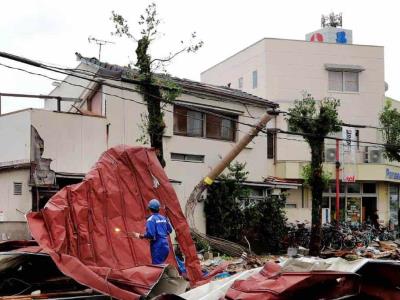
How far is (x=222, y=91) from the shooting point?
22.9 metres

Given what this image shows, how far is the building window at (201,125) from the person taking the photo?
21594 millimetres

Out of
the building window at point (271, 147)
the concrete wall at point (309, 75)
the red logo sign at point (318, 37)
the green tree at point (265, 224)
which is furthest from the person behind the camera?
the red logo sign at point (318, 37)

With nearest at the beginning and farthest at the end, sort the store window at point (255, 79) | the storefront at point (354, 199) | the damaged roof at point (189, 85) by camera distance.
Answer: the damaged roof at point (189, 85) < the storefront at point (354, 199) < the store window at point (255, 79)

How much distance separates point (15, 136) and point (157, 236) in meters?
8.85

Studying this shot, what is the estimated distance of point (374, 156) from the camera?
106 feet

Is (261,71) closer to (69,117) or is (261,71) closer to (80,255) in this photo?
(69,117)

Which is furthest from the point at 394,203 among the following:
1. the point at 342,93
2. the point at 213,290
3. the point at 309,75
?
the point at 213,290

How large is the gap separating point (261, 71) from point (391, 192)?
10.5 meters

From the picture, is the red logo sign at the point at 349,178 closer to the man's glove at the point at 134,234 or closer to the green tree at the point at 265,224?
the green tree at the point at 265,224

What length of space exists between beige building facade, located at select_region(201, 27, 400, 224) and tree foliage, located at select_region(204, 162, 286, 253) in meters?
8.65

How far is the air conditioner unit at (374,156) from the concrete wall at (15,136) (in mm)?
21119

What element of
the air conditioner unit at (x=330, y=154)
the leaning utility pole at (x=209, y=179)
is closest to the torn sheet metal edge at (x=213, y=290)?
the leaning utility pole at (x=209, y=179)

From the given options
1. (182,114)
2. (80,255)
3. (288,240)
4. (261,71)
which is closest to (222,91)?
(182,114)

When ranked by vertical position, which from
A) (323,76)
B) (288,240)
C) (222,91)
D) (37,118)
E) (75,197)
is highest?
(323,76)
